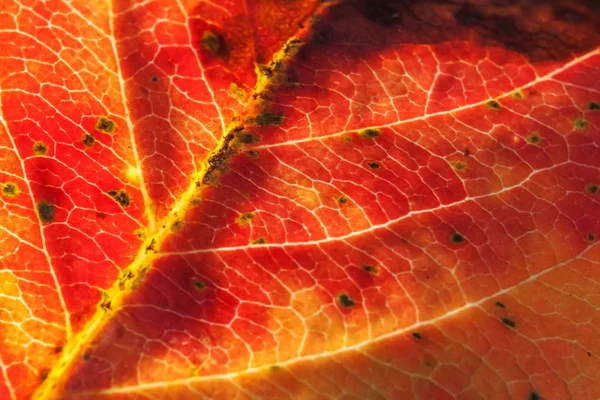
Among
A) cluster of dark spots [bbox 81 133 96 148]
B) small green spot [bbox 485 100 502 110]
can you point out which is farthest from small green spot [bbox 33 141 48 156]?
small green spot [bbox 485 100 502 110]

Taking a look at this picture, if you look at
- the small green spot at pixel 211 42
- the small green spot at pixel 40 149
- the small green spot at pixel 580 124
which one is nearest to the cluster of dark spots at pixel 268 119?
the small green spot at pixel 211 42

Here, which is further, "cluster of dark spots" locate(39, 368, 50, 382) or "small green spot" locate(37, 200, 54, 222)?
"small green spot" locate(37, 200, 54, 222)

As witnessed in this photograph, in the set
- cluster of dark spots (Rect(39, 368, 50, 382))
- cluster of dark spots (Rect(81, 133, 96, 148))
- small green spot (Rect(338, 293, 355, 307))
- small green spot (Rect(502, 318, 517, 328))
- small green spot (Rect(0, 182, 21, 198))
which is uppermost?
cluster of dark spots (Rect(81, 133, 96, 148))

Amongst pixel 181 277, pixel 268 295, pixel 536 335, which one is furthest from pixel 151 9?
pixel 536 335

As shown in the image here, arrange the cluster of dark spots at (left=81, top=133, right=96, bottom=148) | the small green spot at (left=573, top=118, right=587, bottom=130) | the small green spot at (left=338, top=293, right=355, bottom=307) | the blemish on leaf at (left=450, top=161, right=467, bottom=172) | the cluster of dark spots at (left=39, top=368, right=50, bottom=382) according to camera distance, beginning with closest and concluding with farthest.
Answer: the cluster of dark spots at (left=39, top=368, right=50, bottom=382) < the small green spot at (left=338, top=293, right=355, bottom=307) < the cluster of dark spots at (left=81, top=133, right=96, bottom=148) < the blemish on leaf at (left=450, top=161, right=467, bottom=172) < the small green spot at (left=573, top=118, right=587, bottom=130)

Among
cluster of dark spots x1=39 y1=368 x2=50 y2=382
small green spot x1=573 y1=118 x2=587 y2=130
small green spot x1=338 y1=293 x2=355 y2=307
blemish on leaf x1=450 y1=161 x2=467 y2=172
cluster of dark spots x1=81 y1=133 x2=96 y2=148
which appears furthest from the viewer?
small green spot x1=573 y1=118 x2=587 y2=130

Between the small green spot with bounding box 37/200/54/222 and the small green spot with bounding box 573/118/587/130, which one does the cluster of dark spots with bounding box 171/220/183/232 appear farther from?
the small green spot with bounding box 573/118/587/130
